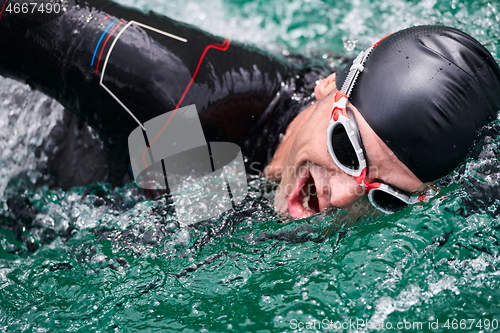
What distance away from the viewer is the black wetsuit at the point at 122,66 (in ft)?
6.77

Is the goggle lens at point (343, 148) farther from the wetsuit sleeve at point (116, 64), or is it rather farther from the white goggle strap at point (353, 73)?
the wetsuit sleeve at point (116, 64)

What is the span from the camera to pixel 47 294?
1.96m

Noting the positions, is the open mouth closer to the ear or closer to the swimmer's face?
the swimmer's face

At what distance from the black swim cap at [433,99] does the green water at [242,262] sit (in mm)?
161

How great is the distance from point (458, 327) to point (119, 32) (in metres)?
1.84

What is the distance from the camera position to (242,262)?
2.02 m

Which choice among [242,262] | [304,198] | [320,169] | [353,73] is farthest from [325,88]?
[242,262]

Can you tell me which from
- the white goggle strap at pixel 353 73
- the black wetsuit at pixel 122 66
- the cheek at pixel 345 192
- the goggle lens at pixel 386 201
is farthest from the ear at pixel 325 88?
the goggle lens at pixel 386 201

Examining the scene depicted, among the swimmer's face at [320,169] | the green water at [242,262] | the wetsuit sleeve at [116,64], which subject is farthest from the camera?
the wetsuit sleeve at [116,64]

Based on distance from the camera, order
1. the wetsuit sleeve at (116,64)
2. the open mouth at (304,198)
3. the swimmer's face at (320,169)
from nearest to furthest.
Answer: the swimmer's face at (320,169) < the wetsuit sleeve at (116,64) < the open mouth at (304,198)

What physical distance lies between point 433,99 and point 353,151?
1.21ft

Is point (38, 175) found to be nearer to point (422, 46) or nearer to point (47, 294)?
point (47, 294)

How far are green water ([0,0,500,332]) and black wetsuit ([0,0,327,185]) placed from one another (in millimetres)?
420

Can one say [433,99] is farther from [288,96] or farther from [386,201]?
[288,96]
